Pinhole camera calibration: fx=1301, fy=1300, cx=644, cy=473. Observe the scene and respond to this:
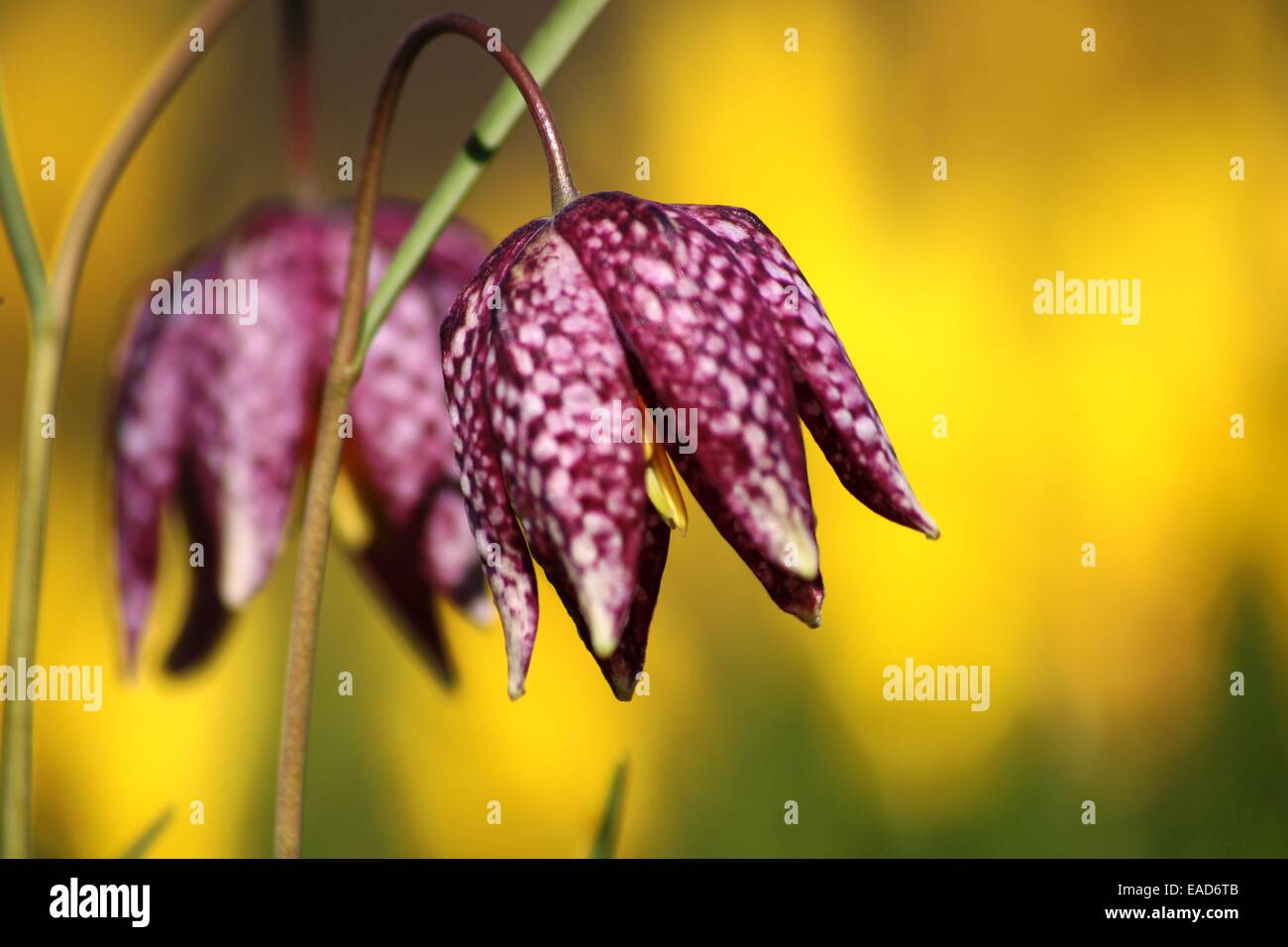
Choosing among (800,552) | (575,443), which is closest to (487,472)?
(575,443)

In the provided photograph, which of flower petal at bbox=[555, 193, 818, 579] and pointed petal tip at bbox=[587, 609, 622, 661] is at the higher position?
flower petal at bbox=[555, 193, 818, 579]

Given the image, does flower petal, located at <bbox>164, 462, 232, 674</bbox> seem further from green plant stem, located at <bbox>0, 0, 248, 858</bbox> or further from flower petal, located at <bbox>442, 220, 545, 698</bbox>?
flower petal, located at <bbox>442, 220, 545, 698</bbox>

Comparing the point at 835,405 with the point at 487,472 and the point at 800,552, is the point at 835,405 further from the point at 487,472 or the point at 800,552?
the point at 487,472

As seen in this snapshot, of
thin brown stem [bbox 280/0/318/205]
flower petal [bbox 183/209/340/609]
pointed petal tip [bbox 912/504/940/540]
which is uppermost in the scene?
thin brown stem [bbox 280/0/318/205]

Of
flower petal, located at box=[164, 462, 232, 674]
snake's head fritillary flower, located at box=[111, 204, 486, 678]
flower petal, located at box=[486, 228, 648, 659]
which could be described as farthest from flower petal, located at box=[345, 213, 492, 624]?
flower petal, located at box=[486, 228, 648, 659]

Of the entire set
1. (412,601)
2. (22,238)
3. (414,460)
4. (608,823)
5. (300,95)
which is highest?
(300,95)

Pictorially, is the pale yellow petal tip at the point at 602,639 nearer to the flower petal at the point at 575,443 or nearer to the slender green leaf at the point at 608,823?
the flower petal at the point at 575,443
